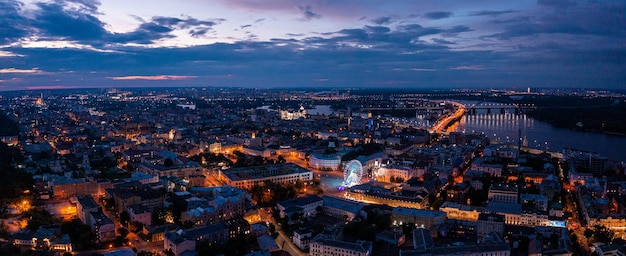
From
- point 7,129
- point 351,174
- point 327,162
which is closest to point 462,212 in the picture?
point 351,174

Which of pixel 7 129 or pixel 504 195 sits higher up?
pixel 7 129

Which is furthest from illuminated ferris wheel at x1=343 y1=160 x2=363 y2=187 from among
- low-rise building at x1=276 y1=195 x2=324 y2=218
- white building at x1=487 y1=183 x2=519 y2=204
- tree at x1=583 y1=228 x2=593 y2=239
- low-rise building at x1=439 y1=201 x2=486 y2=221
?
tree at x1=583 y1=228 x2=593 y2=239

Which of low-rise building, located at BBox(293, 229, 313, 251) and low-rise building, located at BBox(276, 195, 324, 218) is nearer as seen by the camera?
low-rise building, located at BBox(293, 229, 313, 251)

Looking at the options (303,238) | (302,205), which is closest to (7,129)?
(302,205)

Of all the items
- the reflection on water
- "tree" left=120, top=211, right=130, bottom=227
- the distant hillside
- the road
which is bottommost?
the road

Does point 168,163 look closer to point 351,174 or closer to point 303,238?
point 351,174

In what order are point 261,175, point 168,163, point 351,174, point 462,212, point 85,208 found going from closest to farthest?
point 85,208, point 462,212, point 351,174, point 261,175, point 168,163

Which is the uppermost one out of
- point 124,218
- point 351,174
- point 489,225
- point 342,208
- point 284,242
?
point 351,174

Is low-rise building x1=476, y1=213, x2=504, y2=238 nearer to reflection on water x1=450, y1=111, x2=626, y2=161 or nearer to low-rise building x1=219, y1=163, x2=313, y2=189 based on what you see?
low-rise building x1=219, y1=163, x2=313, y2=189

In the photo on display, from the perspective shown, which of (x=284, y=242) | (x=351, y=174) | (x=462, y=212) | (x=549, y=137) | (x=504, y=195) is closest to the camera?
(x=284, y=242)

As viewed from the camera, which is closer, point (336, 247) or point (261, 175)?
point (336, 247)
